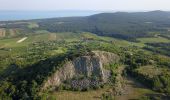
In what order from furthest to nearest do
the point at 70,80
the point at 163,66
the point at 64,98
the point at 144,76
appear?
the point at 163,66 → the point at 144,76 → the point at 70,80 → the point at 64,98

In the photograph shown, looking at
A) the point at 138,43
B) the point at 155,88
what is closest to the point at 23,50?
the point at 138,43

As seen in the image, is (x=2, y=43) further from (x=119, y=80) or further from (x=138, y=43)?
(x=119, y=80)

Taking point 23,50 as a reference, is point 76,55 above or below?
above

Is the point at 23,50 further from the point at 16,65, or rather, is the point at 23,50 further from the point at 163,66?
the point at 163,66

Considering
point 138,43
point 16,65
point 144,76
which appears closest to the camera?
point 144,76

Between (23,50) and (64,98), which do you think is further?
(23,50)

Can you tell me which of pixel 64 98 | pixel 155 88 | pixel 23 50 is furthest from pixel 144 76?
pixel 23 50
